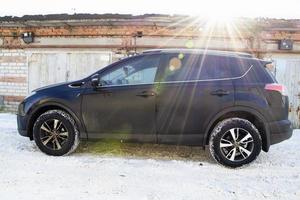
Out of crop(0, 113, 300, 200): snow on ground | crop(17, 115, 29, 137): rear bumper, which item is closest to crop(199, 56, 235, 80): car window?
crop(0, 113, 300, 200): snow on ground

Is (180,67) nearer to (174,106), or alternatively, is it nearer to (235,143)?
(174,106)

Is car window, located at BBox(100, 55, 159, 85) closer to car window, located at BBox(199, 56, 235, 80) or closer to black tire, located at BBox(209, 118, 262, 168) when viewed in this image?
car window, located at BBox(199, 56, 235, 80)

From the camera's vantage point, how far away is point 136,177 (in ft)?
14.1

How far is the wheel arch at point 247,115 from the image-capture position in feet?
15.9

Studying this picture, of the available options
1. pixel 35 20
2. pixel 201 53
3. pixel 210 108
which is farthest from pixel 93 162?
pixel 35 20

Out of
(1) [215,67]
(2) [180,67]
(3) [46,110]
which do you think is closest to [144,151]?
(2) [180,67]

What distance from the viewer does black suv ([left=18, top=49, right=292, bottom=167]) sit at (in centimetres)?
485

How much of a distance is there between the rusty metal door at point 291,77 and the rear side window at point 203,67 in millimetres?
4892

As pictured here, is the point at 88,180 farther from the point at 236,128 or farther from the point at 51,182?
the point at 236,128

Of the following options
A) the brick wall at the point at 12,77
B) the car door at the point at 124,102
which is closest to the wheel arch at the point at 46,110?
the car door at the point at 124,102

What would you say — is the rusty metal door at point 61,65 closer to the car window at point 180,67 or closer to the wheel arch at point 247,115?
the car window at point 180,67

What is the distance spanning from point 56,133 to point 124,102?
1.18 meters

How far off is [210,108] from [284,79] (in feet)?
17.8

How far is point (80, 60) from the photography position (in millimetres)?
10062
